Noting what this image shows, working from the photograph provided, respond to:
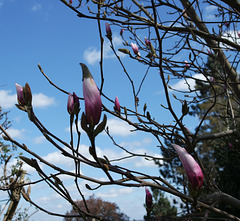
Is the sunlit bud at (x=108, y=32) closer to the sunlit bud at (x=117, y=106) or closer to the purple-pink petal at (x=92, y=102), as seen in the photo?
the sunlit bud at (x=117, y=106)

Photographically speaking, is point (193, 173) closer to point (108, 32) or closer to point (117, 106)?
point (117, 106)

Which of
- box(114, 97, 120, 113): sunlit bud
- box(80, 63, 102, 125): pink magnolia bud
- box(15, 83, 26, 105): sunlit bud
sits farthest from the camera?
box(114, 97, 120, 113): sunlit bud

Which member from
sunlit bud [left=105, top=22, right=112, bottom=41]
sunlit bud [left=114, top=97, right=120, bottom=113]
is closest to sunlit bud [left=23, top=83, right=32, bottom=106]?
sunlit bud [left=114, top=97, right=120, bottom=113]

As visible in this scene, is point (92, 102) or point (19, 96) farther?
point (19, 96)

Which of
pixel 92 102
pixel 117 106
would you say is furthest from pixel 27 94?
pixel 117 106

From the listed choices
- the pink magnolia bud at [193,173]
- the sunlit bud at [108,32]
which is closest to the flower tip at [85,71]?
the pink magnolia bud at [193,173]

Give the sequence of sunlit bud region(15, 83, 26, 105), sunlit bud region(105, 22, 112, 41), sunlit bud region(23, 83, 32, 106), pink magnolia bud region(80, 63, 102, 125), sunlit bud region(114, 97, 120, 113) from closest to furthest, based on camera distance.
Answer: pink magnolia bud region(80, 63, 102, 125) → sunlit bud region(23, 83, 32, 106) → sunlit bud region(15, 83, 26, 105) → sunlit bud region(114, 97, 120, 113) → sunlit bud region(105, 22, 112, 41)

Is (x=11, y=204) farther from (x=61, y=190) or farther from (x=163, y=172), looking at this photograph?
(x=163, y=172)

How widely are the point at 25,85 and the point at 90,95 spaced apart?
288 millimetres

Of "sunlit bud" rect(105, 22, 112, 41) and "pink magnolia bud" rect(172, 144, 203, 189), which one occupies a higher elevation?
"sunlit bud" rect(105, 22, 112, 41)

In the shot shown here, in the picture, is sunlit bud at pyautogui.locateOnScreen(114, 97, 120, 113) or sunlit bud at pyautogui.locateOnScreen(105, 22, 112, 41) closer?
sunlit bud at pyautogui.locateOnScreen(114, 97, 120, 113)

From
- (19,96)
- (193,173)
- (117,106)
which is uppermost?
(117,106)

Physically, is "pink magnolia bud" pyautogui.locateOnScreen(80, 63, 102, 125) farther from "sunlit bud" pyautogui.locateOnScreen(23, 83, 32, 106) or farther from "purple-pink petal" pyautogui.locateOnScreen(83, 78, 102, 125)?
"sunlit bud" pyautogui.locateOnScreen(23, 83, 32, 106)

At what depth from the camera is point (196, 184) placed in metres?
0.83
